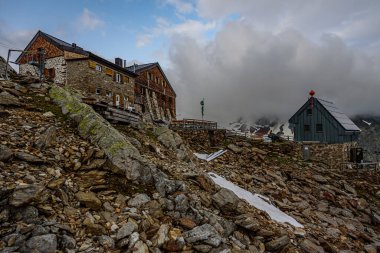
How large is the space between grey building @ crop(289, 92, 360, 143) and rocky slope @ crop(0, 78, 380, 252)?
16.7m

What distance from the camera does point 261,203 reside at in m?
13.3

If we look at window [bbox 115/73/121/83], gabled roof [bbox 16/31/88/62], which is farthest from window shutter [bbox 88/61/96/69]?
window [bbox 115/73/121/83]

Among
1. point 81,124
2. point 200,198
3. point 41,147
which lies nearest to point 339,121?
point 200,198

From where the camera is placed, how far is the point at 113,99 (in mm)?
37688

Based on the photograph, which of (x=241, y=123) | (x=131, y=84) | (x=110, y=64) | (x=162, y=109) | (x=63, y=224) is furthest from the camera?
(x=241, y=123)

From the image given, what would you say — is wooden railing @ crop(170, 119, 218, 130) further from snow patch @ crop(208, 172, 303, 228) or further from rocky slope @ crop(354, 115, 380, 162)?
rocky slope @ crop(354, 115, 380, 162)

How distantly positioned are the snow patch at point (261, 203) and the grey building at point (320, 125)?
71.5 feet

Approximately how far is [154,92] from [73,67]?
61.3 feet

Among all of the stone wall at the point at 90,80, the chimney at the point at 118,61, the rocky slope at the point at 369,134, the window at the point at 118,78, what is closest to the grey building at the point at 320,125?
the rocky slope at the point at 369,134

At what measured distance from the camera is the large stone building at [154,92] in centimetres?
4641

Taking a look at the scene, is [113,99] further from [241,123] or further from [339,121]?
[241,123]

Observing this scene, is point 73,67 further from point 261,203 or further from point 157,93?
point 261,203

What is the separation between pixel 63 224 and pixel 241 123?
9320cm

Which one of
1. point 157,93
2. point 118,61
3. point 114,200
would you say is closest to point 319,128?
point 157,93
